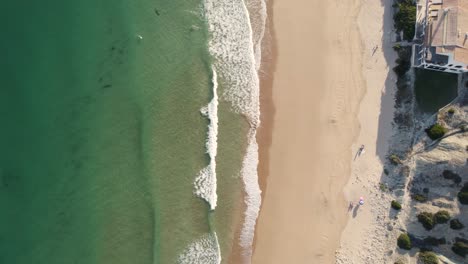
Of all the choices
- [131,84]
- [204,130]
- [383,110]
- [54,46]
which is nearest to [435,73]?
[383,110]

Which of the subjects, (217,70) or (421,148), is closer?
(421,148)

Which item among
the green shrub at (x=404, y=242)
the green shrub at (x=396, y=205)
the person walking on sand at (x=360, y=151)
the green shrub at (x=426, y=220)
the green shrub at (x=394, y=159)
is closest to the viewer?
the green shrub at (x=426, y=220)

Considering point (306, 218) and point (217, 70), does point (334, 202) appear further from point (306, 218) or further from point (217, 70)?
point (217, 70)

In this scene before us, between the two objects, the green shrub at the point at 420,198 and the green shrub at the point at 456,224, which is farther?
the green shrub at the point at 420,198

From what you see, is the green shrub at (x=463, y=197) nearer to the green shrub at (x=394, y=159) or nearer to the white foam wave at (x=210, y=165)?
the green shrub at (x=394, y=159)

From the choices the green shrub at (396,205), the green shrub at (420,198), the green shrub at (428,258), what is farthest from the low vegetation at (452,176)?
the green shrub at (428,258)

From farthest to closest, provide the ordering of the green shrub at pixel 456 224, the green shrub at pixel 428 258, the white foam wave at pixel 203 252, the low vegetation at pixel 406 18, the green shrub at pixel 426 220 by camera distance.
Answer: the low vegetation at pixel 406 18 < the white foam wave at pixel 203 252 < the green shrub at pixel 426 220 < the green shrub at pixel 456 224 < the green shrub at pixel 428 258

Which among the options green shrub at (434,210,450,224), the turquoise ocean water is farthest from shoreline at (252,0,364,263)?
green shrub at (434,210,450,224)
